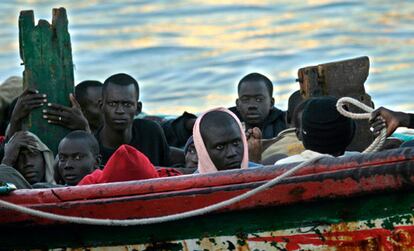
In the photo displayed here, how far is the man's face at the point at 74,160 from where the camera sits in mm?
8125

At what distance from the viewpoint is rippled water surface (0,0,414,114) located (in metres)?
15.6

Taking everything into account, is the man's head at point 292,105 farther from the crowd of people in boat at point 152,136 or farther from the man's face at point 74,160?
the man's face at point 74,160

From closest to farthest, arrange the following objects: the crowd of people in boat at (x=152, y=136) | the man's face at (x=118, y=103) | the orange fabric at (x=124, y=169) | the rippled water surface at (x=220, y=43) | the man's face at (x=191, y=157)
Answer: the orange fabric at (x=124, y=169) → the crowd of people in boat at (x=152, y=136) → the man's face at (x=191, y=157) → the man's face at (x=118, y=103) → the rippled water surface at (x=220, y=43)

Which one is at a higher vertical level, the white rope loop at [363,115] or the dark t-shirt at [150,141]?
the dark t-shirt at [150,141]

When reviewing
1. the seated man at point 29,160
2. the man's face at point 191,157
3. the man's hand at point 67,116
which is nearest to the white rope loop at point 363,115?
the man's face at point 191,157

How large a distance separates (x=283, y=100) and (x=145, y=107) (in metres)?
1.45

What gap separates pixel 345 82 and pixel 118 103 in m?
1.24

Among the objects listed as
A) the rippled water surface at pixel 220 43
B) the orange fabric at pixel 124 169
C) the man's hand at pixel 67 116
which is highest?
the rippled water surface at pixel 220 43

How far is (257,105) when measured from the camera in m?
9.57

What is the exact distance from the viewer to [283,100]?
14.2 m

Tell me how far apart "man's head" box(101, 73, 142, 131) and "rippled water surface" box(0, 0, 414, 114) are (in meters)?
5.19

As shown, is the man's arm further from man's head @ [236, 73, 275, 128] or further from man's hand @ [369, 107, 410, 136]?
man's hand @ [369, 107, 410, 136]

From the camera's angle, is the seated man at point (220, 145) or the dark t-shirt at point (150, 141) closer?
the seated man at point (220, 145)

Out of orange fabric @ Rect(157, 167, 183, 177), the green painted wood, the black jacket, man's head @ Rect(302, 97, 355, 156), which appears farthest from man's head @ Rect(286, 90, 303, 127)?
the green painted wood
